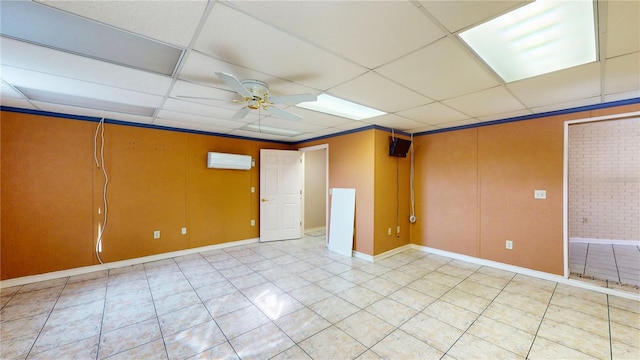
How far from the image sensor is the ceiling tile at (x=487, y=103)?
104 inches

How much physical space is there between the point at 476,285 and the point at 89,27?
452 cm

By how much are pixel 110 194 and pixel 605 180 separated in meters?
9.41

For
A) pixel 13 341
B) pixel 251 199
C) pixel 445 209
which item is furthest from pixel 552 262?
pixel 13 341

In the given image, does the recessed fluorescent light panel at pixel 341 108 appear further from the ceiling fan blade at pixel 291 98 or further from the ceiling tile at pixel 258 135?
the ceiling tile at pixel 258 135

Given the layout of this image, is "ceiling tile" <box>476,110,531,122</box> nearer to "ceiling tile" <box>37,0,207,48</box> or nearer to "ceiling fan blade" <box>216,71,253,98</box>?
"ceiling fan blade" <box>216,71,253,98</box>

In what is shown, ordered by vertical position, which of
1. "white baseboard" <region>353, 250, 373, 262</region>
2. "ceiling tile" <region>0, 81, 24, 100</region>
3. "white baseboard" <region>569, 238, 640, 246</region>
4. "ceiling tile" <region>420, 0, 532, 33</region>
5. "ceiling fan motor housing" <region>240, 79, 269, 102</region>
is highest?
"ceiling tile" <region>420, 0, 532, 33</region>

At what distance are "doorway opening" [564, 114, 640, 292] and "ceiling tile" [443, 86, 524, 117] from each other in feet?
9.05

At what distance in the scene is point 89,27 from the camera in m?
1.52

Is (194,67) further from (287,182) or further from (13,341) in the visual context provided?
(287,182)

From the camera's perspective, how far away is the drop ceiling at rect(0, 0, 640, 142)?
137cm

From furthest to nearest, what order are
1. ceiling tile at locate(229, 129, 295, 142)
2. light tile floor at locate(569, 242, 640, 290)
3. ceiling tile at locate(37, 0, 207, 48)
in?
ceiling tile at locate(229, 129, 295, 142)
light tile floor at locate(569, 242, 640, 290)
ceiling tile at locate(37, 0, 207, 48)

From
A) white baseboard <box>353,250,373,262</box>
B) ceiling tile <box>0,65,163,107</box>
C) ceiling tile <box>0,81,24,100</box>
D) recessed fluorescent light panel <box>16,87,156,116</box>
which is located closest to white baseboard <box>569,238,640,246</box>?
white baseboard <box>353,250,373,262</box>

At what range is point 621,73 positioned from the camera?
83.8 inches

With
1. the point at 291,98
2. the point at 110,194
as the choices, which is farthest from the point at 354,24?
the point at 110,194
